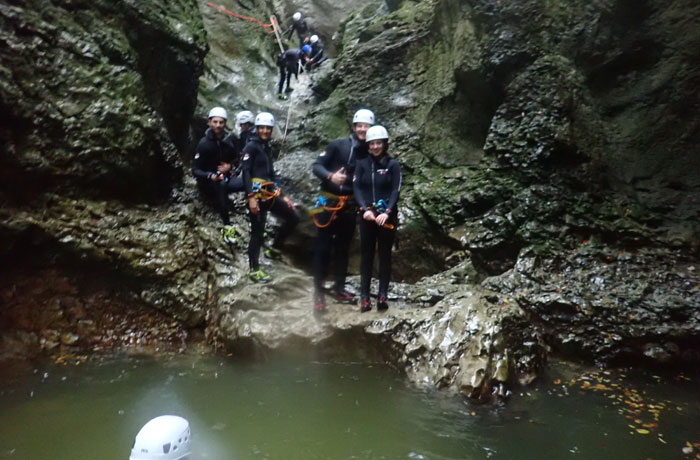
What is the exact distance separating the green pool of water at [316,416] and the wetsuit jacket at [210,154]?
130 inches

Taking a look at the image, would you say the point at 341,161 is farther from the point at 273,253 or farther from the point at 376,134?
the point at 273,253

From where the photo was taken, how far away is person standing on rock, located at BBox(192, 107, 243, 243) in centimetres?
664

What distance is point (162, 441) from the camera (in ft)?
7.08

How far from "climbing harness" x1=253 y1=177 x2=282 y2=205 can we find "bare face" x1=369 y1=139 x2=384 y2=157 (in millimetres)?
1638

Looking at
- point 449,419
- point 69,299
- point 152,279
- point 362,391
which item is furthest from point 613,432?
point 69,299

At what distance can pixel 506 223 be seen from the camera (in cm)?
639

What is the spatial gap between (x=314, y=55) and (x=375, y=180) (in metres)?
11.0

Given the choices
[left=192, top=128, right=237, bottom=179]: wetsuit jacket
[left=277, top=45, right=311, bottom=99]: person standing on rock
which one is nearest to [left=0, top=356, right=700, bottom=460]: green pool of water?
[left=192, top=128, right=237, bottom=179]: wetsuit jacket

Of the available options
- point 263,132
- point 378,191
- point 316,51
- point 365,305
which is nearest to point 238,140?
point 263,132

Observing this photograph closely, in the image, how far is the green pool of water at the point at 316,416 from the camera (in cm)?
313

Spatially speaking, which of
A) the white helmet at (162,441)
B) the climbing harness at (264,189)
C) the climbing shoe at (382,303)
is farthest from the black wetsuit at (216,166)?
the white helmet at (162,441)

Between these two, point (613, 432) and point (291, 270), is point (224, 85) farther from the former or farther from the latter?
point (613, 432)

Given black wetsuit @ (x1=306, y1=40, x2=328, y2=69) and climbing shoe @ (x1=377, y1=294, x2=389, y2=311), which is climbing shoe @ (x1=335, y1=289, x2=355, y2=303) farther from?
black wetsuit @ (x1=306, y1=40, x2=328, y2=69)

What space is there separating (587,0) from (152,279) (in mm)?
7901
